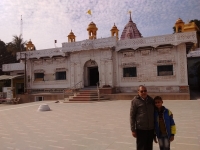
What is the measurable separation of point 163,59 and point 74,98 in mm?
9291

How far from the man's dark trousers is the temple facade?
13450mm

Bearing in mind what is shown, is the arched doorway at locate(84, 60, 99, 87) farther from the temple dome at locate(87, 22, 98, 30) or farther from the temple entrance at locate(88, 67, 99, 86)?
the temple dome at locate(87, 22, 98, 30)

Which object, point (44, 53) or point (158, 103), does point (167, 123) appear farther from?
point (44, 53)

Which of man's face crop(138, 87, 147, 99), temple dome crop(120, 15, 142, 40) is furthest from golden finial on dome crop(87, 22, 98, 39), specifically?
man's face crop(138, 87, 147, 99)

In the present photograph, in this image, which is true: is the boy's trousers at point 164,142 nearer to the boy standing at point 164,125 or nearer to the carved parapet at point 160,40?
the boy standing at point 164,125

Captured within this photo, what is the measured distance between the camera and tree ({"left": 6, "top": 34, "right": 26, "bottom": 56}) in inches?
1565

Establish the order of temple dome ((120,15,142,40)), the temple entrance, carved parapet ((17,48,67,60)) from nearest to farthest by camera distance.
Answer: the temple entrance < carved parapet ((17,48,67,60)) < temple dome ((120,15,142,40))

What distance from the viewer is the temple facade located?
53.9 ft

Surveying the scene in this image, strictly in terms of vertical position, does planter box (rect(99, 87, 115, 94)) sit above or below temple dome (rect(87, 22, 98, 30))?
below

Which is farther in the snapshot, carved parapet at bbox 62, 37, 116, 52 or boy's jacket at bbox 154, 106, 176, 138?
carved parapet at bbox 62, 37, 116, 52

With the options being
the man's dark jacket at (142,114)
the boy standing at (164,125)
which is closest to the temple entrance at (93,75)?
the man's dark jacket at (142,114)

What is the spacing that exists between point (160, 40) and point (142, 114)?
48.0 ft

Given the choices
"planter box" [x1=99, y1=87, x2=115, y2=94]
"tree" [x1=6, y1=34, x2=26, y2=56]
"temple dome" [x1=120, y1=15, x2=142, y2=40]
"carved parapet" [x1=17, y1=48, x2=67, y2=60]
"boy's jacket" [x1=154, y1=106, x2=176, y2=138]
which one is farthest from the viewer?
"tree" [x1=6, y1=34, x2=26, y2=56]

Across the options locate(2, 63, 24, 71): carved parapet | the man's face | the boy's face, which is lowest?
the boy's face
